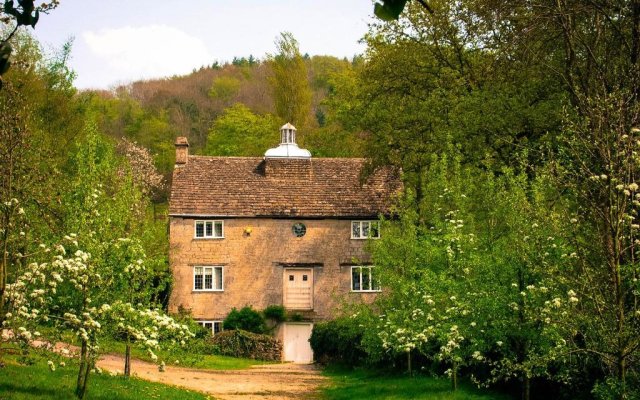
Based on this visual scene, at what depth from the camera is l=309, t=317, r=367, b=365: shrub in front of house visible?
3509 centimetres

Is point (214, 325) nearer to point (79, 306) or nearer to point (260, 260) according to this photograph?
point (260, 260)

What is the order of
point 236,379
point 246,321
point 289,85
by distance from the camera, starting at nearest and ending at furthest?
1. point 236,379
2. point 246,321
3. point 289,85

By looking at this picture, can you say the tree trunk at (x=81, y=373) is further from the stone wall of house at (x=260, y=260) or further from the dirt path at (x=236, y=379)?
the stone wall of house at (x=260, y=260)

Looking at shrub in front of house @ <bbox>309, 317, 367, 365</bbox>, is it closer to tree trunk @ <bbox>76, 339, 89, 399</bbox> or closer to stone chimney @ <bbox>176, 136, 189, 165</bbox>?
stone chimney @ <bbox>176, 136, 189, 165</bbox>

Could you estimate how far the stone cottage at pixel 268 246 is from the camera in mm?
47469

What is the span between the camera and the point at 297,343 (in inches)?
1844

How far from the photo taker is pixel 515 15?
30750mm

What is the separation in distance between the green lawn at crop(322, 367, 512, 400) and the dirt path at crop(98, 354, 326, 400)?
96 cm

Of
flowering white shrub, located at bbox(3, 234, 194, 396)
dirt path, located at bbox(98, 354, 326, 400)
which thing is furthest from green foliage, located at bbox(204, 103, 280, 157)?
flowering white shrub, located at bbox(3, 234, 194, 396)

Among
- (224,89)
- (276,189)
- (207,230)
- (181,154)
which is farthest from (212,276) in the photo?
(224,89)

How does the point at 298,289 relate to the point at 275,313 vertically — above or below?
above

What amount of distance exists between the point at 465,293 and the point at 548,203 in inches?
137

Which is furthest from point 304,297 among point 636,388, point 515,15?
point 636,388

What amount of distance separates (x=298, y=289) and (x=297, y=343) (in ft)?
9.94
